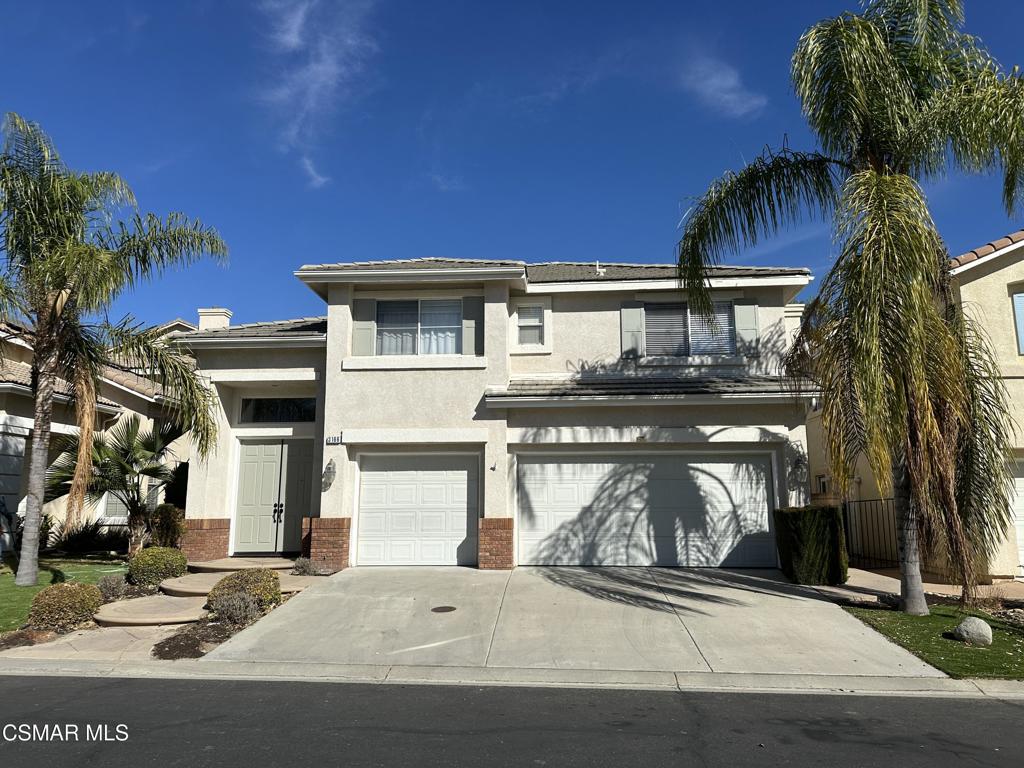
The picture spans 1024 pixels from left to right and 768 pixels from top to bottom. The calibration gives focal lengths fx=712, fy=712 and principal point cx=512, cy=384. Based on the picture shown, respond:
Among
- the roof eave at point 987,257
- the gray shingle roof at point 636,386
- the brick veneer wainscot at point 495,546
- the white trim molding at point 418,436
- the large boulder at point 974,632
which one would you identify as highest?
the roof eave at point 987,257

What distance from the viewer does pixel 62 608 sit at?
980cm

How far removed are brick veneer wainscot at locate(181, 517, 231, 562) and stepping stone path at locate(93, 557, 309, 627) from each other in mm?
387

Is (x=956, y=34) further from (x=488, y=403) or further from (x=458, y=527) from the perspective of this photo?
(x=458, y=527)

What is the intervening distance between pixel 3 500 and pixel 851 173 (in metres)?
17.5

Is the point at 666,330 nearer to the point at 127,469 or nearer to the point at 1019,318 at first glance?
the point at 1019,318

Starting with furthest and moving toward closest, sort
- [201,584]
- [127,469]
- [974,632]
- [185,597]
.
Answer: [127,469], [201,584], [185,597], [974,632]

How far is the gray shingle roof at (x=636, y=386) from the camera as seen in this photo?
13.6m

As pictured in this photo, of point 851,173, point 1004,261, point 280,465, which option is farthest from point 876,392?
→ point 280,465

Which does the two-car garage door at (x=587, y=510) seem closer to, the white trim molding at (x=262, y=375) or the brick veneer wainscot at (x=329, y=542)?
the brick veneer wainscot at (x=329, y=542)

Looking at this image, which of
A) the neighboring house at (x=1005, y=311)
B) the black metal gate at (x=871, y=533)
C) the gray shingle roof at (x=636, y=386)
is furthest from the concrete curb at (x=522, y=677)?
the black metal gate at (x=871, y=533)

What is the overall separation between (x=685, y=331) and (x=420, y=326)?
218 inches

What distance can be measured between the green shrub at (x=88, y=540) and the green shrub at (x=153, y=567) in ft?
14.4

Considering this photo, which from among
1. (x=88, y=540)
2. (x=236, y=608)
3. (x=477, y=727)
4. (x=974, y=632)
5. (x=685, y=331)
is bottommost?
(x=477, y=727)

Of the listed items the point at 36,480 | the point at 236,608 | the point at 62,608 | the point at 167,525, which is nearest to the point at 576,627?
the point at 236,608
